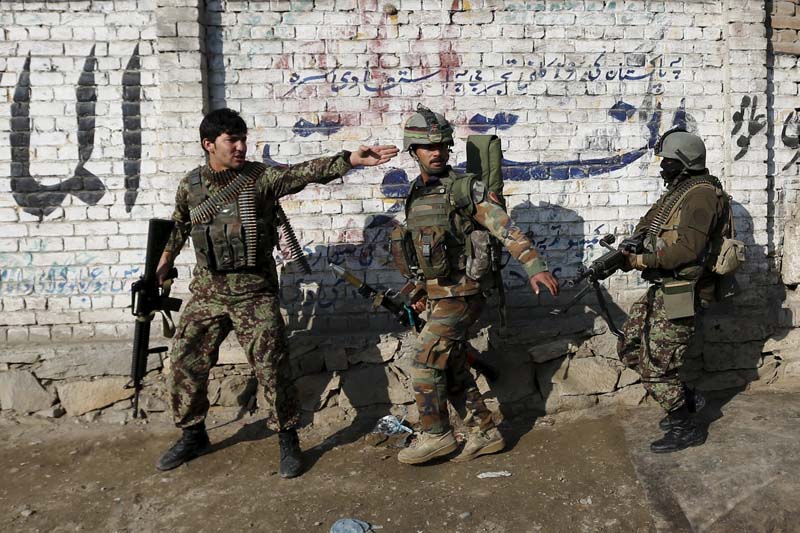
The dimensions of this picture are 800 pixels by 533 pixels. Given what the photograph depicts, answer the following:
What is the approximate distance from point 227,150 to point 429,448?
2067 mm

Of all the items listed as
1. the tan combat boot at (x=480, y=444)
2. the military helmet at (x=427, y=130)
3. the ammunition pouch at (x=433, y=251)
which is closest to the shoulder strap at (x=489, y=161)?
the military helmet at (x=427, y=130)

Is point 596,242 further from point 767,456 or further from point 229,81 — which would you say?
point 229,81

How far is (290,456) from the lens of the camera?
149 inches

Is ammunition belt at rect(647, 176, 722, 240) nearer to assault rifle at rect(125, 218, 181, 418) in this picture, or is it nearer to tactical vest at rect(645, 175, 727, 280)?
tactical vest at rect(645, 175, 727, 280)

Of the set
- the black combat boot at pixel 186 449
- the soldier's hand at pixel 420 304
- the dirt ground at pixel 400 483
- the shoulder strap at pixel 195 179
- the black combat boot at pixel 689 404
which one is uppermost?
the shoulder strap at pixel 195 179

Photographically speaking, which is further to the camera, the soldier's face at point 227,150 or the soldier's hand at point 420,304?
the soldier's hand at point 420,304

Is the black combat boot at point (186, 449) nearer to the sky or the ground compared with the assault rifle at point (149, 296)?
nearer to the ground

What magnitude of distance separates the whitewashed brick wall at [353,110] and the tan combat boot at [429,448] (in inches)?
53.6

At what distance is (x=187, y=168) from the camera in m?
4.67

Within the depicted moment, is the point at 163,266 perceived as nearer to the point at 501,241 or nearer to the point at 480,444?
the point at 501,241

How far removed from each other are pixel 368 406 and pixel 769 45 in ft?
13.5

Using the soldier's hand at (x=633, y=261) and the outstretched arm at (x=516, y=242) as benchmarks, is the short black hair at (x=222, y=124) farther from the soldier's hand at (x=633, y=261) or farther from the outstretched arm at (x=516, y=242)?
the soldier's hand at (x=633, y=261)

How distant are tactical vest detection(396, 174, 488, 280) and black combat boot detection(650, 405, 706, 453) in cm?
146

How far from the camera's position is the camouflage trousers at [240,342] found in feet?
12.2
